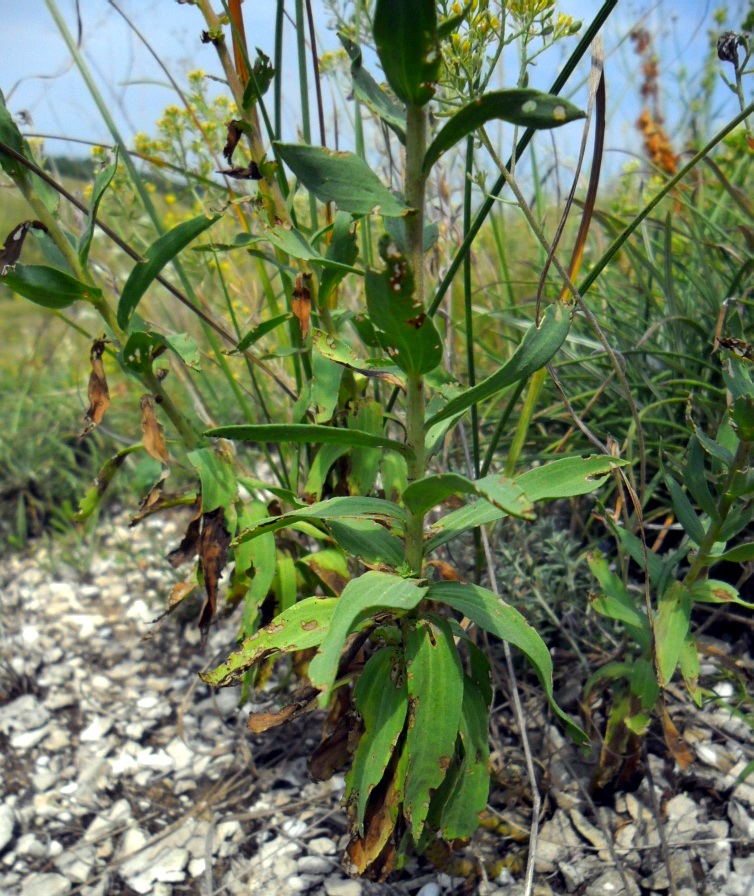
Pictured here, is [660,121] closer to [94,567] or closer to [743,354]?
[743,354]

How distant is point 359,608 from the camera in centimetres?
80

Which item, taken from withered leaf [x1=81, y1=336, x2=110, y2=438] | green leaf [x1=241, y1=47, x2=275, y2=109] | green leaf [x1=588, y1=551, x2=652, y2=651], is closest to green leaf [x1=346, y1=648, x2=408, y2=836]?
green leaf [x1=588, y1=551, x2=652, y2=651]

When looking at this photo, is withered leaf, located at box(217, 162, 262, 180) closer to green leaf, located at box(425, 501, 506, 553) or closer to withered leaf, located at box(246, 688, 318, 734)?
green leaf, located at box(425, 501, 506, 553)

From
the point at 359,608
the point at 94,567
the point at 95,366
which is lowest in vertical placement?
the point at 94,567

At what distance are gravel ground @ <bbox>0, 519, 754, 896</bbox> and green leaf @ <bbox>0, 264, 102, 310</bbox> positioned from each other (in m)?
0.90

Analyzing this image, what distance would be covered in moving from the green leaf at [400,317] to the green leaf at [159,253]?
37cm

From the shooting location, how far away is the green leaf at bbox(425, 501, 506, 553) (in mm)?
933

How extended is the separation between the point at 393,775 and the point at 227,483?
1.63 feet

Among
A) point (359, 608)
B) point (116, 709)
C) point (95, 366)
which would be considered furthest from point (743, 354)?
point (116, 709)

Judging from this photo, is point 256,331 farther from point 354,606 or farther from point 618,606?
point 618,606

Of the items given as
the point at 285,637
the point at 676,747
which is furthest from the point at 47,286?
the point at 676,747

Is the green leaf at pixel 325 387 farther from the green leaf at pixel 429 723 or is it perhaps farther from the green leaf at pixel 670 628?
the green leaf at pixel 670 628

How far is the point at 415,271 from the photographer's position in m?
0.83

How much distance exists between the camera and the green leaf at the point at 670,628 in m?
1.04
